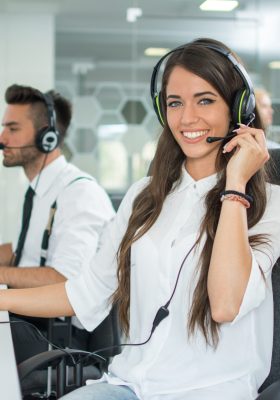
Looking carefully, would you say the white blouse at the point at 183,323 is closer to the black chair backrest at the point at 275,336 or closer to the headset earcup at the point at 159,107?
the black chair backrest at the point at 275,336

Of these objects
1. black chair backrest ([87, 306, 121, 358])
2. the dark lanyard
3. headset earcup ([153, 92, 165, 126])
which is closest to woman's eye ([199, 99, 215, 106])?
headset earcup ([153, 92, 165, 126])

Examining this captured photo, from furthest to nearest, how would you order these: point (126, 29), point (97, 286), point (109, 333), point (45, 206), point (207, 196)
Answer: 1. point (126, 29)
2. point (45, 206)
3. point (109, 333)
4. point (97, 286)
5. point (207, 196)

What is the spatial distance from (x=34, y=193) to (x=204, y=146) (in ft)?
3.90

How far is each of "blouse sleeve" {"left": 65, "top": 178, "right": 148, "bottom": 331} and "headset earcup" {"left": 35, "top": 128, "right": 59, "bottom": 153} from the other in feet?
3.51

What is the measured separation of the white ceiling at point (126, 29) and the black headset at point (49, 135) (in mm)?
2203

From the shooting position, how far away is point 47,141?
2.62 meters

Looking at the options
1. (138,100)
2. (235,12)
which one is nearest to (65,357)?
(138,100)

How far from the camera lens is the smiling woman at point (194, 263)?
53.3 inches

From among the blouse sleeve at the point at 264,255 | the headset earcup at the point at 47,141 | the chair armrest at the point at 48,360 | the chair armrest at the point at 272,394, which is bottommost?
the chair armrest at the point at 48,360

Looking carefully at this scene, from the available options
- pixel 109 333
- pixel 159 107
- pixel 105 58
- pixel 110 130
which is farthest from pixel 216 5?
pixel 159 107

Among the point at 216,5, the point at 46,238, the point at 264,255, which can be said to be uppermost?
the point at 216,5

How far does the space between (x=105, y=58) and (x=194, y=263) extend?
3.56 meters

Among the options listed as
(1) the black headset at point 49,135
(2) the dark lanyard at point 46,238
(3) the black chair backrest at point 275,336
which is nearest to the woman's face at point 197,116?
(3) the black chair backrest at point 275,336

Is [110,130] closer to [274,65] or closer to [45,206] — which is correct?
[274,65]
